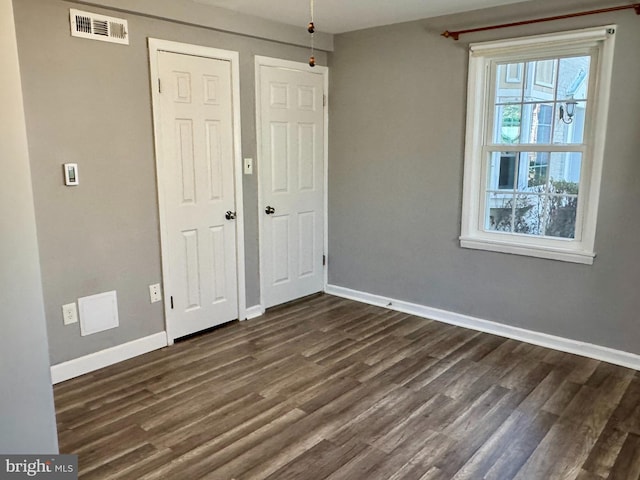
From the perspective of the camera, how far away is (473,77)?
3.69 meters

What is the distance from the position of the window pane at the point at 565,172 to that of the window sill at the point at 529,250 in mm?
426

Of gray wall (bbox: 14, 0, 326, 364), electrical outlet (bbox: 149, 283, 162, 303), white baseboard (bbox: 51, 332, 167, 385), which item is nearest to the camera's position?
gray wall (bbox: 14, 0, 326, 364)

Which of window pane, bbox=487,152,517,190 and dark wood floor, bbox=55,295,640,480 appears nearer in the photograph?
dark wood floor, bbox=55,295,640,480

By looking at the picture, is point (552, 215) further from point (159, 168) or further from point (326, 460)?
point (159, 168)

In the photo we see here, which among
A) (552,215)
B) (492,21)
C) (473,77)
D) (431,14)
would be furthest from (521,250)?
(431,14)

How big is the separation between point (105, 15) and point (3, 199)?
1.95 metres

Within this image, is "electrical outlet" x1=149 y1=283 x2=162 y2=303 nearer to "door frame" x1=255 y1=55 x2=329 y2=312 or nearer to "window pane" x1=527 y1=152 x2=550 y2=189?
"door frame" x1=255 y1=55 x2=329 y2=312

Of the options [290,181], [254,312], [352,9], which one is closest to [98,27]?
[352,9]

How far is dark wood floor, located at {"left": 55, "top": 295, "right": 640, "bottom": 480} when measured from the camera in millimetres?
2303

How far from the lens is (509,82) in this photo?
11.9 feet

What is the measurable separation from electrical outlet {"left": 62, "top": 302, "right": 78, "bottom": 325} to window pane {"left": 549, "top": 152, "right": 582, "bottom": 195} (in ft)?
11.0

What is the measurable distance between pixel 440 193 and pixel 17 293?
10.3ft

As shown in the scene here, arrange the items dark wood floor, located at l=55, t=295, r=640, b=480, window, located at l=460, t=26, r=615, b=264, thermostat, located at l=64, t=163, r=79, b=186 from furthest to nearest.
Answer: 1. window, located at l=460, t=26, r=615, b=264
2. thermostat, located at l=64, t=163, r=79, b=186
3. dark wood floor, located at l=55, t=295, r=640, b=480

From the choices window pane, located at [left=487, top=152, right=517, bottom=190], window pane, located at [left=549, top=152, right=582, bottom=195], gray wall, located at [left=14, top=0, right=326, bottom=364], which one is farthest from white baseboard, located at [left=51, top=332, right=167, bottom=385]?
window pane, located at [left=549, top=152, right=582, bottom=195]
